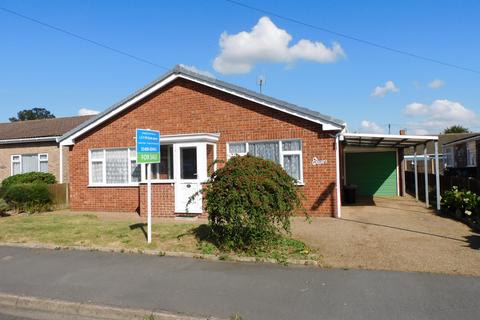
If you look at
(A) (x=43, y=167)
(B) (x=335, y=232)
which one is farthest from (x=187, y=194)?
(A) (x=43, y=167)

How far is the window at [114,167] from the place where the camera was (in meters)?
15.6

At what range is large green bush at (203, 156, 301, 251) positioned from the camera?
26.3 ft

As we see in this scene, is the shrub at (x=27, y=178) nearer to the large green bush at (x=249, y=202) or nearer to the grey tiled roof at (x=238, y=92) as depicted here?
the grey tiled roof at (x=238, y=92)

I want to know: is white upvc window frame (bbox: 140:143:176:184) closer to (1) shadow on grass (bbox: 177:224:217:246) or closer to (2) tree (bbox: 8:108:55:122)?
(1) shadow on grass (bbox: 177:224:217:246)

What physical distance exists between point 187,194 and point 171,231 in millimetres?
3356

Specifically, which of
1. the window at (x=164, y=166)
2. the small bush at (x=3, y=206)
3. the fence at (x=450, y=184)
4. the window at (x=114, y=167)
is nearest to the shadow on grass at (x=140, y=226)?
the window at (x=164, y=166)

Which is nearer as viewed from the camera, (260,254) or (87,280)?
(87,280)

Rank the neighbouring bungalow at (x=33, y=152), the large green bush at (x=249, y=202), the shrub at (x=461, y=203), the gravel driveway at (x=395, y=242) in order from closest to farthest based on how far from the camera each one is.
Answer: the gravel driveway at (x=395, y=242), the large green bush at (x=249, y=202), the shrub at (x=461, y=203), the neighbouring bungalow at (x=33, y=152)

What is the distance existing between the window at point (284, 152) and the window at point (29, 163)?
1411 centimetres

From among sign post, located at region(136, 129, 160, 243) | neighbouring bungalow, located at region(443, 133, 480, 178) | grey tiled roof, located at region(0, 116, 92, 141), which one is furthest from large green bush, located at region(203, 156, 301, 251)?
neighbouring bungalow, located at region(443, 133, 480, 178)

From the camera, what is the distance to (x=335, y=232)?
10.4 m

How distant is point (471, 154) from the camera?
101ft

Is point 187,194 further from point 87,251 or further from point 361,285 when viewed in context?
point 361,285

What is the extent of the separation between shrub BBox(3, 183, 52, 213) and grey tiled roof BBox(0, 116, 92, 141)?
7199 mm
